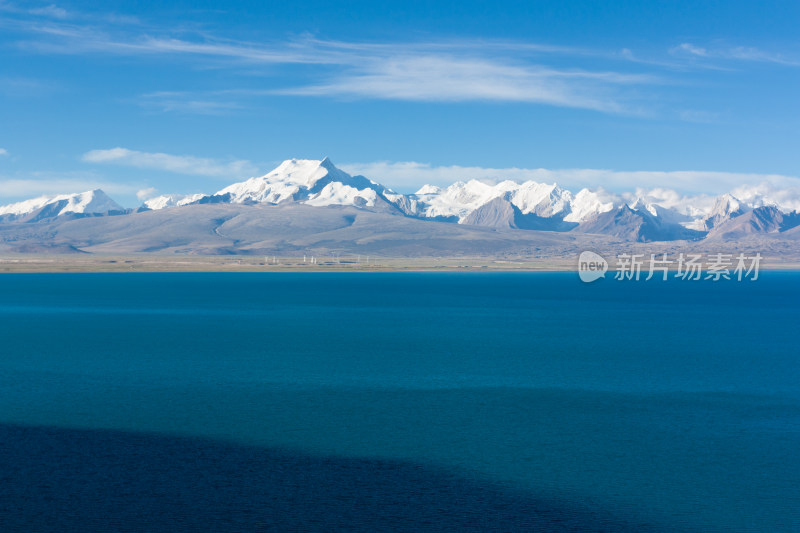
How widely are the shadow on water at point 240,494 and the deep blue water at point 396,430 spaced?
0.11 metres

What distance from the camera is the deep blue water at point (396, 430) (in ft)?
97.8

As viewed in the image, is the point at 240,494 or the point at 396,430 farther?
the point at 396,430

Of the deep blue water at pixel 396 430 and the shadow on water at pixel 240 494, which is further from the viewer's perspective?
the deep blue water at pixel 396 430

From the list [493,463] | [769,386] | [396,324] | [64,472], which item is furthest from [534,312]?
[64,472]

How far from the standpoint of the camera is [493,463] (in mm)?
35625

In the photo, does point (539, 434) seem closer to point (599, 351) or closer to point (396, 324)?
point (599, 351)

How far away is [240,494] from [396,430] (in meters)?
11.5

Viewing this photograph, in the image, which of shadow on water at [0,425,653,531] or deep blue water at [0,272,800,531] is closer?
shadow on water at [0,425,653,531]

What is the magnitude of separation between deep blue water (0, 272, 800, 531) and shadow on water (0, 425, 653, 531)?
0.11 meters

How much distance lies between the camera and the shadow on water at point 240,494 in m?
28.3

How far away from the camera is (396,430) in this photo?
40875 millimetres

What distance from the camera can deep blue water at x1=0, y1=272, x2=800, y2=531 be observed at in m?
29.8

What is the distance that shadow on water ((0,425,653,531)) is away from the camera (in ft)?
92.8

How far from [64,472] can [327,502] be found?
1091cm
